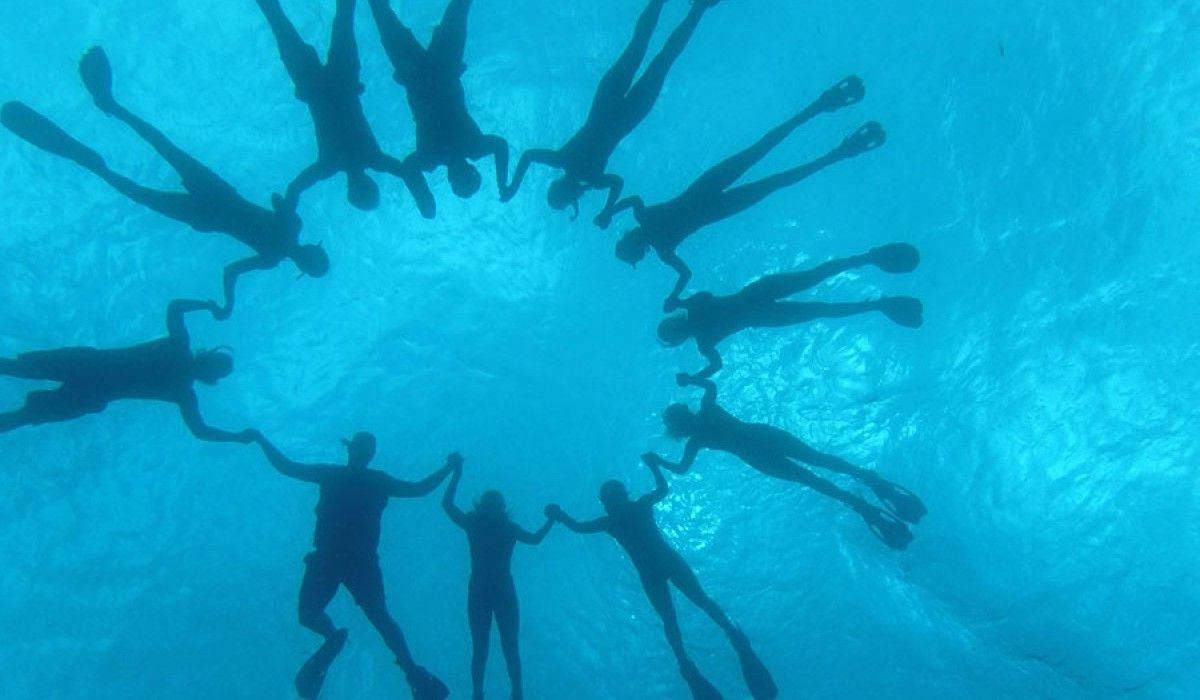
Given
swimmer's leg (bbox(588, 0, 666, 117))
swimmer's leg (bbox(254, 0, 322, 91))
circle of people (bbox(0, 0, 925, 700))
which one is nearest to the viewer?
swimmer's leg (bbox(254, 0, 322, 91))

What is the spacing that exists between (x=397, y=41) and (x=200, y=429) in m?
5.56

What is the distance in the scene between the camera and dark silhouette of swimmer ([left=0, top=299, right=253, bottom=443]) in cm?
1020

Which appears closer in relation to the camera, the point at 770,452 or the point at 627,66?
the point at 627,66

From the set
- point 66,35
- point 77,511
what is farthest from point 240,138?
point 77,511

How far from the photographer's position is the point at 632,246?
36.7 feet

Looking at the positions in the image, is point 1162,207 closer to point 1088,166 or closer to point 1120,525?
point 1088,166

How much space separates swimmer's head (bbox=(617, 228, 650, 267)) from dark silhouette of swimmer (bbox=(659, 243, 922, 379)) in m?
0.89

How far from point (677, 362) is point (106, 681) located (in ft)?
54.9

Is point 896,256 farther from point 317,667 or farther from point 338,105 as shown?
point 317,667

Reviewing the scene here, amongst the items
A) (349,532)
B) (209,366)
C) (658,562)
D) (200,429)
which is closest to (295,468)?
(349,532)

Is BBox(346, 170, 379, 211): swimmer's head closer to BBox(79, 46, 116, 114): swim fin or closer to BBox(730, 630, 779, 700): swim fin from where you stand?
BBox(79, 46, 116, 114): swim fin

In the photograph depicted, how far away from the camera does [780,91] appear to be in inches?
612

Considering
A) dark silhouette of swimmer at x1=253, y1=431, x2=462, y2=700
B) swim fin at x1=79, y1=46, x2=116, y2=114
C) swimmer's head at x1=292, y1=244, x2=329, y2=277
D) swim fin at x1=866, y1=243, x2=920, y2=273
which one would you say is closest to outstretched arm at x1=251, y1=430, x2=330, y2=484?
dark silhouette of swimmer at x1=253, y1=431, x2=462, y2=700

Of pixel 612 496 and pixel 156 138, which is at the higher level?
pixel 156 138
